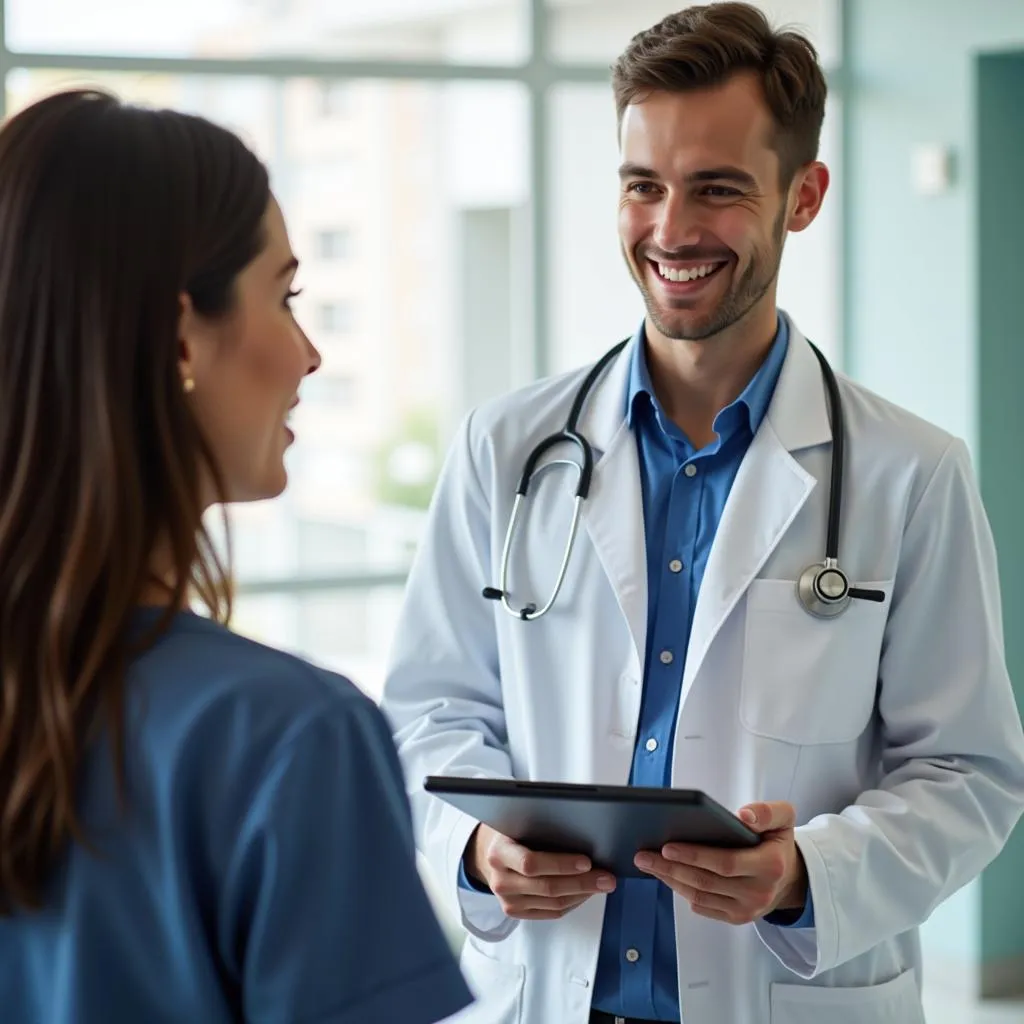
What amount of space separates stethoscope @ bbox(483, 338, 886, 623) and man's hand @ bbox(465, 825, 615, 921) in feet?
1.00

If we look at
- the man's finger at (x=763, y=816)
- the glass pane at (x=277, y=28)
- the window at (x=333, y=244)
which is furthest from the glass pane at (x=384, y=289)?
the man's finger at (x=763, y=816)

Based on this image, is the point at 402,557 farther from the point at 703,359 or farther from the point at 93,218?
the point at 93,218

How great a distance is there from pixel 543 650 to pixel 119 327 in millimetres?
982

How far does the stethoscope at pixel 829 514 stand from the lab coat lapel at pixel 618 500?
0.01 metres

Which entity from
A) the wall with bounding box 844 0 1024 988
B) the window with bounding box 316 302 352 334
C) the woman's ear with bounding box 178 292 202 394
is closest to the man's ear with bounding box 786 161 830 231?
the woman's ear with bounding box 178 292 202 394

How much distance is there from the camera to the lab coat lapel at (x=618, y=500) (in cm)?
171

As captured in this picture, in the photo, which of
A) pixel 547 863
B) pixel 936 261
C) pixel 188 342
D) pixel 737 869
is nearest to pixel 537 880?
pixel 547 863

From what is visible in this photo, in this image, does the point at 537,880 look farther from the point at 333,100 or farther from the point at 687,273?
the point at 333,100

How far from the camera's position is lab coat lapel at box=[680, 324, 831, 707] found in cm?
167

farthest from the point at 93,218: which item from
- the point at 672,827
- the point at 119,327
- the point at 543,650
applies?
the point at 543,650

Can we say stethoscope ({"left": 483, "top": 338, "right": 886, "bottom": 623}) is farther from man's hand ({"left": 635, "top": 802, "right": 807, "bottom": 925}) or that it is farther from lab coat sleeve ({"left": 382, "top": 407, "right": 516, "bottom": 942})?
man's hand ({"left": 635, "top": 802, "right": 807, "bottom": 925})

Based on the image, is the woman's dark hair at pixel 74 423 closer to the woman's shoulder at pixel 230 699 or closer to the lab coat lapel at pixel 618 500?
the woman's shoulder at pixel 230 699

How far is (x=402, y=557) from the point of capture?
12.9 ft

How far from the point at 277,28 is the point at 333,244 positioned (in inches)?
22.5
